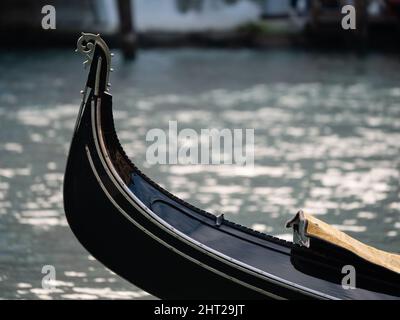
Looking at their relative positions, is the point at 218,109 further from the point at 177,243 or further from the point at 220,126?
the point at 177,243

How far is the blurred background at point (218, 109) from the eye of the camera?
11354 mm

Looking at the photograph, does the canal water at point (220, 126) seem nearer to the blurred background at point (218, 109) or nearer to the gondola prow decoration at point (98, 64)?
the blurred background at point (218, 109)

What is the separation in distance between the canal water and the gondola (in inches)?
8.9

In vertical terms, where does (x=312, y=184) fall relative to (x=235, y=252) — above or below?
below

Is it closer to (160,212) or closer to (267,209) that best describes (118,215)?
(160,212)

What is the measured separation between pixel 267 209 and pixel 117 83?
1131cm

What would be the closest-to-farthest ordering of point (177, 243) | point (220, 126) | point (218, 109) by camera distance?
point (177, 243), point (220, 126), point (218, 109)

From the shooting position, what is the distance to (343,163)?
14.9 meters

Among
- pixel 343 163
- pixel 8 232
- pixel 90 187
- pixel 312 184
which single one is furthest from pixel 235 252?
pixel 343 163

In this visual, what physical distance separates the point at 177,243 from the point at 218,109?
13.6 m

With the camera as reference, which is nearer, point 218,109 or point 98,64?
point 98,64

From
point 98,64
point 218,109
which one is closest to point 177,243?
point 98,64

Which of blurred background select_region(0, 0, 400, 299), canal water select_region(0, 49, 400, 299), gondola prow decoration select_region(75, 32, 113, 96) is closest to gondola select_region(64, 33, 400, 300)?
gondola prow decoration select_region(75, 32, 113, 96)

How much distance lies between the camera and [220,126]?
1803 cm
